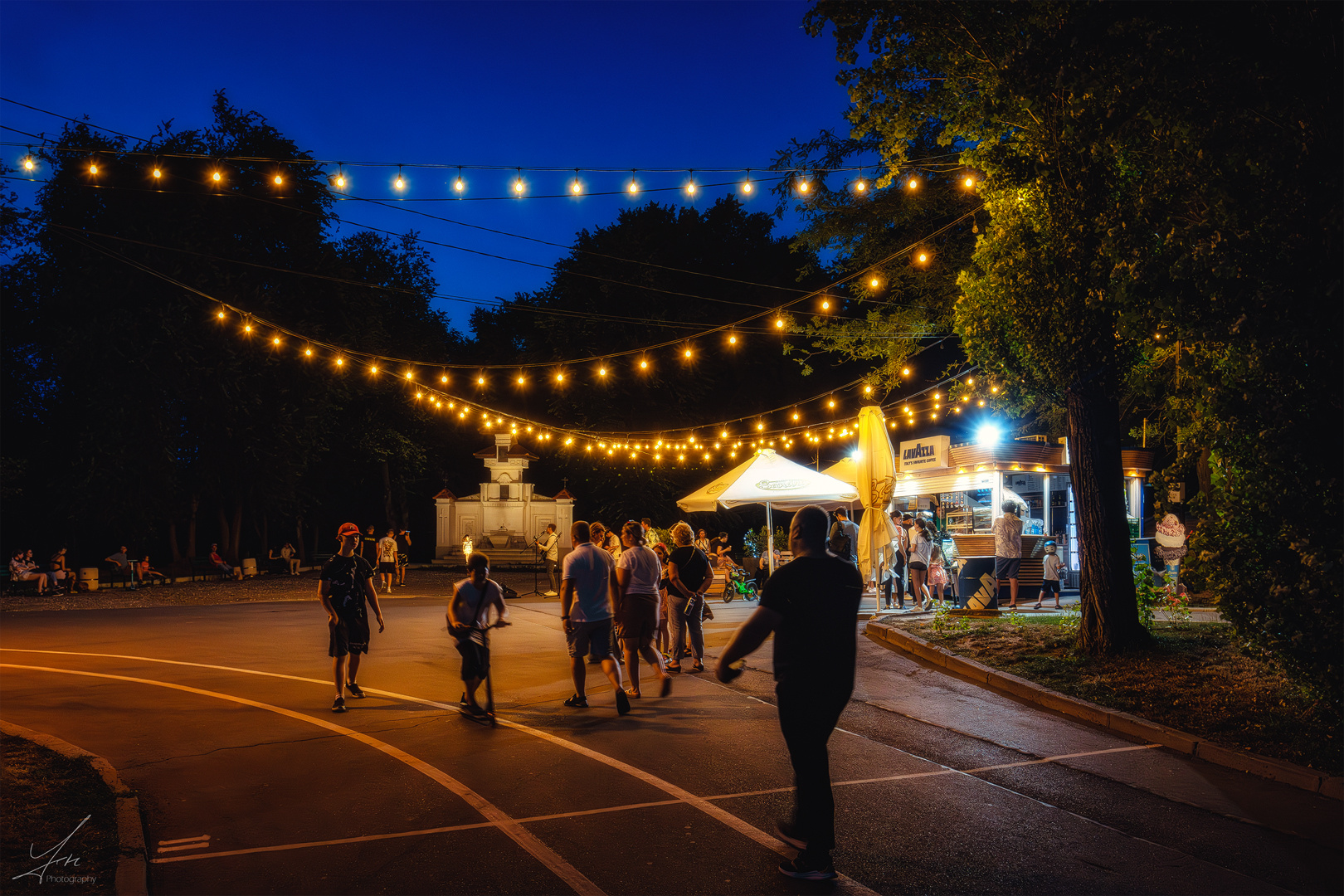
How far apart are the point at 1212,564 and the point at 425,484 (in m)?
45.0

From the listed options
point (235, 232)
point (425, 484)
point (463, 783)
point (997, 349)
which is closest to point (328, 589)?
point (463, 783)

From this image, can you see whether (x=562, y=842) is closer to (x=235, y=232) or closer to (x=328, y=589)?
(x=328, y=589)

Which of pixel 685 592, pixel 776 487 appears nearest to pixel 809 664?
pixel 685 592

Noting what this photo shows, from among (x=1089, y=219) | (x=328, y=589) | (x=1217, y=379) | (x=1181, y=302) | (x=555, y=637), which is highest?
(x=1089, y=219)

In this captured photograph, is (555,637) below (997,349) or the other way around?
below

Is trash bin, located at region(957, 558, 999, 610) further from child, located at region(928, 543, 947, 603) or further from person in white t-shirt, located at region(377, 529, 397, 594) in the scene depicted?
person in white t-shirt, located at region(377, 529, 397, 594)

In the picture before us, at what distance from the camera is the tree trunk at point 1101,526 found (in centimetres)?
1012

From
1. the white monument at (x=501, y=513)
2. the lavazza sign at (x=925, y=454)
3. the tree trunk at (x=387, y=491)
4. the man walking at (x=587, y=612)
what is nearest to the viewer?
the man walking at (x=587, y=612)

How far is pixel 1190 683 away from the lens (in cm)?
865

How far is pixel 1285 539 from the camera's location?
→ 21.7 feet

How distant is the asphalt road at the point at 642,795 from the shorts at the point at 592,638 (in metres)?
0.56

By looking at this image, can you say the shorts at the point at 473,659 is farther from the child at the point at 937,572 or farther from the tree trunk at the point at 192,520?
the tree trunk at the point at 192,520

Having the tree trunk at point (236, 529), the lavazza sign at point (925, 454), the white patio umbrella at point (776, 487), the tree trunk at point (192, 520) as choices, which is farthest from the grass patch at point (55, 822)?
the tree trunk at point (236, 529)
